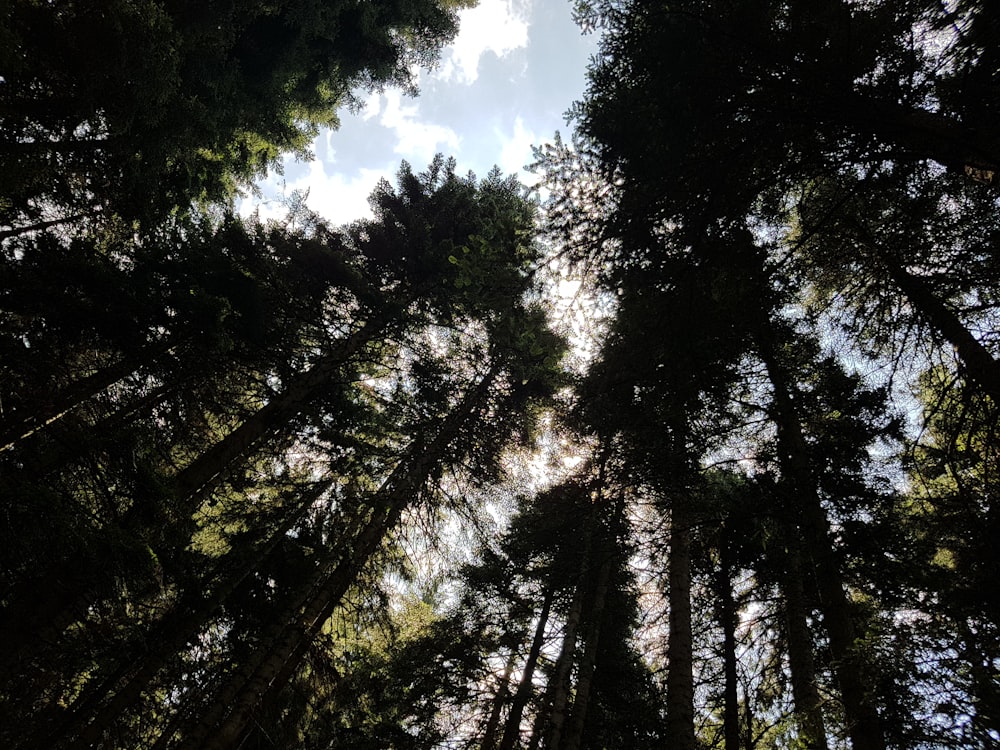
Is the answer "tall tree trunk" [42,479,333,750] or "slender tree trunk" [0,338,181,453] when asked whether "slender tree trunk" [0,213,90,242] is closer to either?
"slender tree trunk" [0,338,181,453]

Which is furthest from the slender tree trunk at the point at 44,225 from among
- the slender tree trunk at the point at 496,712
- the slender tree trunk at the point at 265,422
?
the slender tree trunk at the point at 496,712

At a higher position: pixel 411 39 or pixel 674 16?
pixel 411 39

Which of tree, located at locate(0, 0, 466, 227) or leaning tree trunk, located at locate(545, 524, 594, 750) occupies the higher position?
tree, located at locate(0, 0, 466, 227)

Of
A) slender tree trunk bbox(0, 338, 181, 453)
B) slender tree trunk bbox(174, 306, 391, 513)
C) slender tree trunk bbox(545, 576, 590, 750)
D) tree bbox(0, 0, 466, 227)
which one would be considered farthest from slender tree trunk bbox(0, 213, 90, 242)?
slender tree trunk bbox(545, 576, 590, 750)

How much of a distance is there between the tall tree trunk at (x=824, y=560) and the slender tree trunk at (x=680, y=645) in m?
1.60

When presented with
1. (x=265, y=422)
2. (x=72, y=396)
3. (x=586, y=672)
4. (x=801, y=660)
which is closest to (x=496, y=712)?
(x=586, y=672)

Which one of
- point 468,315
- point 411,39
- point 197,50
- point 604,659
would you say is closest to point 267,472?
point 468,315

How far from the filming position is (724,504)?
7.58 meters

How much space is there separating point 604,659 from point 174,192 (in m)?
15.1

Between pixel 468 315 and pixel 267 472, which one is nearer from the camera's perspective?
pixel 267 472

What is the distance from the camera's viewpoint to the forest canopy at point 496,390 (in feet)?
13.5

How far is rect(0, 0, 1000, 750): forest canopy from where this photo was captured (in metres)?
4.11

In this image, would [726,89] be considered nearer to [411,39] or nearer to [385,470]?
[385,470]

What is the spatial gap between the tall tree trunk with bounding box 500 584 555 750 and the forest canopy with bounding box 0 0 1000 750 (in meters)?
0.09
